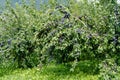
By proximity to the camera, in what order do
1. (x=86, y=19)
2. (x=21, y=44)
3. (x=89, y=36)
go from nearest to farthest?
(x=89, y=36)
(x=86, y=19)
(x=21, y=44)

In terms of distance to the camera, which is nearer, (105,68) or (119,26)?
(105,68)

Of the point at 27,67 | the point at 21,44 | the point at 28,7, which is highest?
the point at 28,7

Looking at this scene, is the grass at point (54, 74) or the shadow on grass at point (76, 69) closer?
the grass at point (54, 74)

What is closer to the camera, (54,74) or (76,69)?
(54,74)

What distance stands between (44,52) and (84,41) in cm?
173

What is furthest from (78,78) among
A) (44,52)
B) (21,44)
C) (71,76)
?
(21,44)

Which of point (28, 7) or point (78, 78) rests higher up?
point (28, 7)

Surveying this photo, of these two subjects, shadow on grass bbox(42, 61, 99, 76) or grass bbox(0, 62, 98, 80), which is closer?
grass bbox(0, 62, 98, 80)

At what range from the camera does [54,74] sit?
18188mm

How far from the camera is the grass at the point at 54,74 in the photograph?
17.2m

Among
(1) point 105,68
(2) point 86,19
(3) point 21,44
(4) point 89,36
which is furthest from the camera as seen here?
(3) point 21,44

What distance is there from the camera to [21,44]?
20750 mm

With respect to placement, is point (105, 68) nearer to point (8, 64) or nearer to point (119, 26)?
point (119, 26)

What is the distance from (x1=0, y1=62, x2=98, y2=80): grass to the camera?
17188mm
